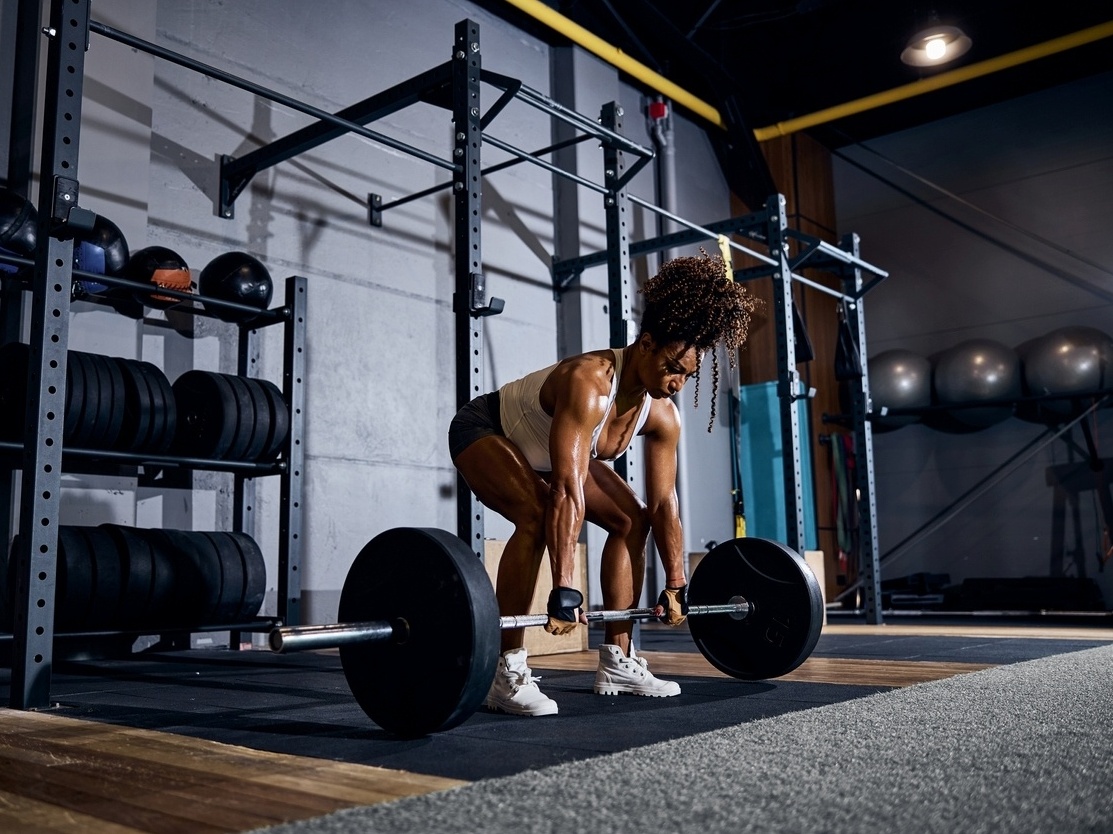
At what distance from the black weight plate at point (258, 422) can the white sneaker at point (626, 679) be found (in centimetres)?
173

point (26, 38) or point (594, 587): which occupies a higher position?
point (26, 38)

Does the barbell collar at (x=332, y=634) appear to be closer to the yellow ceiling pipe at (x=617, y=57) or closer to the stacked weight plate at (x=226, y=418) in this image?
the stacked weight plate at (x=226, y=418)

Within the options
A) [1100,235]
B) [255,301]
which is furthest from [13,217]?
[1100,235]

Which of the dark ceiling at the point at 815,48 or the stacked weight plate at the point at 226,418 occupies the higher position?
the dark ceiling at the point at 815,48

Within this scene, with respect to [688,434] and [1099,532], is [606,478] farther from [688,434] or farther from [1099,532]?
[1099,532]

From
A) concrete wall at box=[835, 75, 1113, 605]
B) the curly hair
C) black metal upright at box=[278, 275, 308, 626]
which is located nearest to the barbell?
the curly hair

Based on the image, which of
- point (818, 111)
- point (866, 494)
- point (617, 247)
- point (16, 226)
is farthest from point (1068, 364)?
point (16, 226)

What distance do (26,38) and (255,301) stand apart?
1.27 meters

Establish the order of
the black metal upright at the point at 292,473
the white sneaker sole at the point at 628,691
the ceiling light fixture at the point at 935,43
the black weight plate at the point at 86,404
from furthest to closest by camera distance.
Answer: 1. the ceiling light fixture at the point at 935,43
2. the black metal upright at the point at 292,473
3. the black weight plate at the point at 86,404
4. the white sneaker sole at the point at 628,691

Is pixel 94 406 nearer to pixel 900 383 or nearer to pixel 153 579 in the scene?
pixel 153 579

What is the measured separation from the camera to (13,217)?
117 inches

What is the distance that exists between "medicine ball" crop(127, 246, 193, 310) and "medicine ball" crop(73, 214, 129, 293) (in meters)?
0.05

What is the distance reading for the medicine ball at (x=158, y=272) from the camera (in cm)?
333

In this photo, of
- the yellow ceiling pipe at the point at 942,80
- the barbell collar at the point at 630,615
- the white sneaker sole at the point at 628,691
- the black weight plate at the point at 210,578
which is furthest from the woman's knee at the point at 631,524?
the yellow ceiling pipe at the point at 942,80
